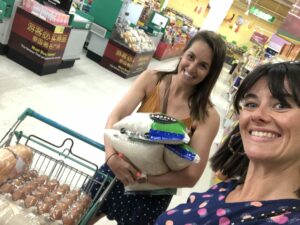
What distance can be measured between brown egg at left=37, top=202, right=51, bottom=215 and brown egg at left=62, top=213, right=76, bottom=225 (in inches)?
3.1

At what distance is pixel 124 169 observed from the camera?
1.74m

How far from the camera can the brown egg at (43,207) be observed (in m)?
1.54

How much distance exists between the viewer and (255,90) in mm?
1241

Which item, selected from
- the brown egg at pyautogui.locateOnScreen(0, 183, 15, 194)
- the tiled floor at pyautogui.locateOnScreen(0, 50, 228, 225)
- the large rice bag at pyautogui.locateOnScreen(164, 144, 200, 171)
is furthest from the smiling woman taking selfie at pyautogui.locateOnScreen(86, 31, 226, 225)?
the tiled floor at pyautogui.locateOnScreen(0, 50, 228, 225)

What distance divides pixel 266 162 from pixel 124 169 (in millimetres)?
802

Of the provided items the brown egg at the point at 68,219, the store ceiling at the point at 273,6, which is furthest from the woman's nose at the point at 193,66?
the store ceiling at the point at 273,6

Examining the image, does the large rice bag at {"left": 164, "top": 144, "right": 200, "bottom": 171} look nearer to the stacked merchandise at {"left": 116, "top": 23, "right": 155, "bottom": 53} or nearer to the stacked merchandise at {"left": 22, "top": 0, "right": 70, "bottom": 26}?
the stacked merchandise at {"left": 22, "top": 0, "right": 70, "bottom": 26}

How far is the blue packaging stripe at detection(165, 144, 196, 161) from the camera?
5.08 ft

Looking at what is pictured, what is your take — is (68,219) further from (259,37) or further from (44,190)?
(259,37)

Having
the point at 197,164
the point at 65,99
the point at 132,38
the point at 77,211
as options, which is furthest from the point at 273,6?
the point at 77,211

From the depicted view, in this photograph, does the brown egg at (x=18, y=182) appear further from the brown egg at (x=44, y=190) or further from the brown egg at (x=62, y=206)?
the brown egg at (x=62, y=206)

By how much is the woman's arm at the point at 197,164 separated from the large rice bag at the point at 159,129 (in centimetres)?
30

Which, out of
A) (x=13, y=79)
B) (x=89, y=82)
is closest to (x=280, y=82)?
(x=13, y=79)

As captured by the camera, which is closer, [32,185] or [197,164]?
[32,185]
